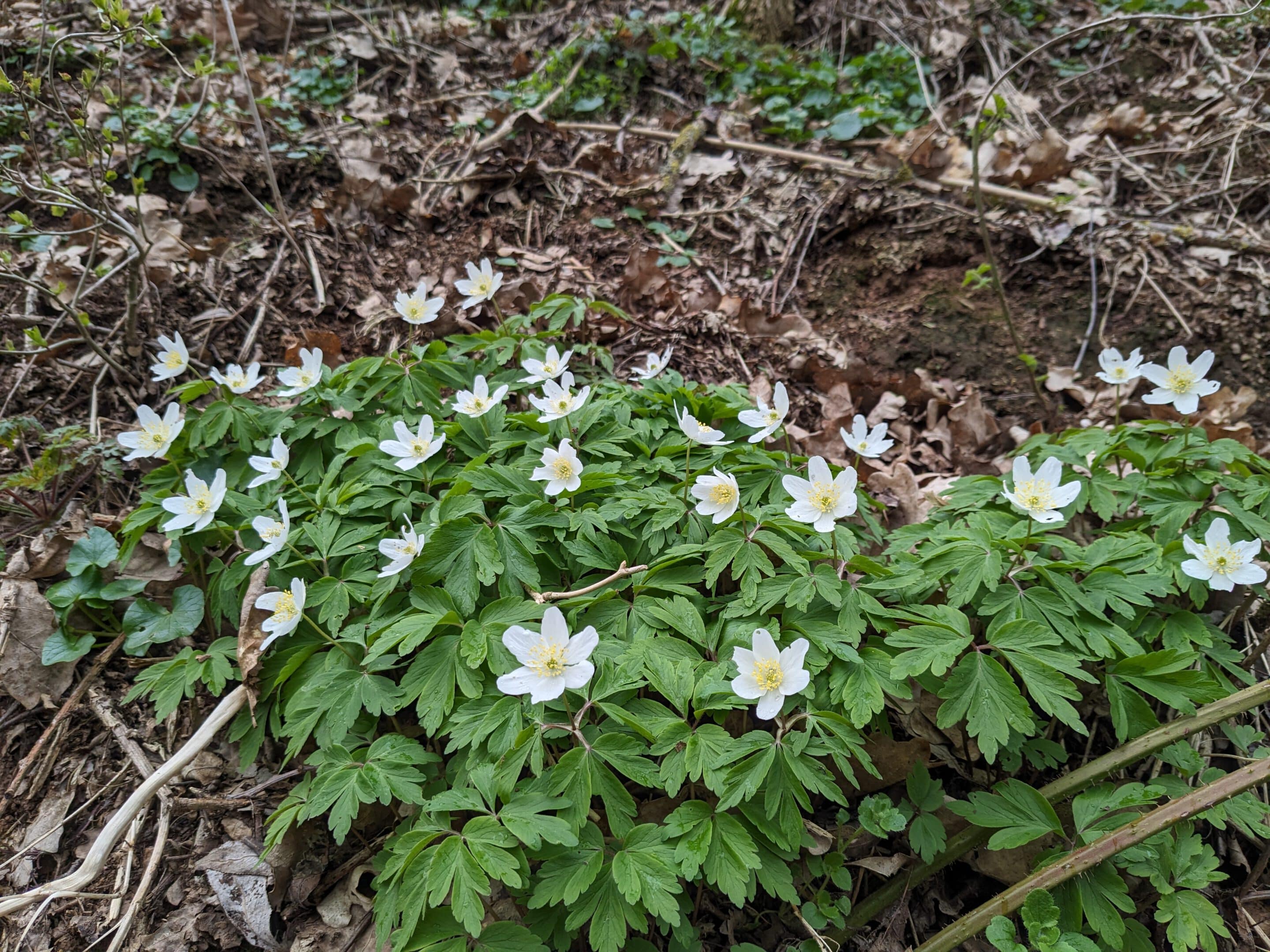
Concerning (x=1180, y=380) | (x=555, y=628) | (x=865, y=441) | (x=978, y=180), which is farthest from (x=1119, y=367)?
(x=555, y=628)

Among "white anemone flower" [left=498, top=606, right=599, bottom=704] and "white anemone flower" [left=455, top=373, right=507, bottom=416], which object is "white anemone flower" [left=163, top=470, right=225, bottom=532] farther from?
"white anemone flower" [left=498, top=606, right=599, bottom=704]

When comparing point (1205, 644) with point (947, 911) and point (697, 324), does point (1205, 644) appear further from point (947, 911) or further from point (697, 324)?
point (697, 324)

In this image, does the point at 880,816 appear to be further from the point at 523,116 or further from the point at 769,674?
the point at 523,116

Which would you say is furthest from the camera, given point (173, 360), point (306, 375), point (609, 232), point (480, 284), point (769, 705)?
point (609, 232)

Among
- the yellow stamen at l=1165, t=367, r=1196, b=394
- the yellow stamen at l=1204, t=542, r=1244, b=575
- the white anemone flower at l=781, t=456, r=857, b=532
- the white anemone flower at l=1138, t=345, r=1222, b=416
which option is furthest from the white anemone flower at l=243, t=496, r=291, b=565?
the yellow stamen at l=1165, t=367, r=1196, b=394

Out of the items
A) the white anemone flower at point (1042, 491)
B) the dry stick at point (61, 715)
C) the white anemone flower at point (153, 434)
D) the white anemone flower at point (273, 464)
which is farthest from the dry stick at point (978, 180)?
the dry stick at point (61, 715)
